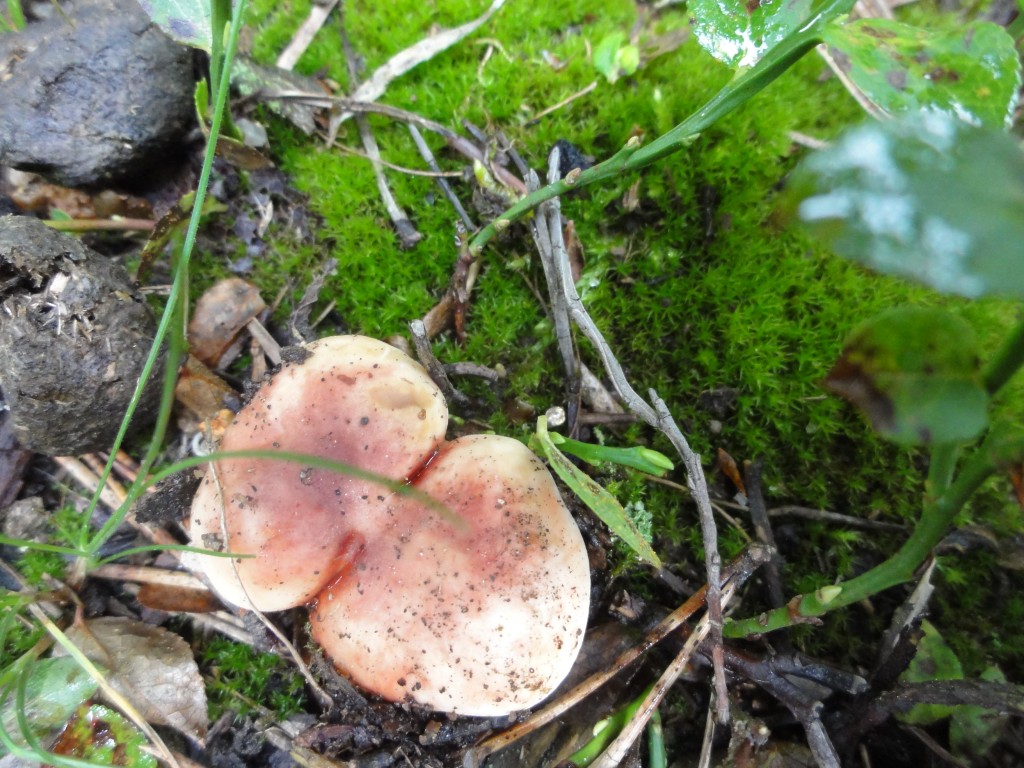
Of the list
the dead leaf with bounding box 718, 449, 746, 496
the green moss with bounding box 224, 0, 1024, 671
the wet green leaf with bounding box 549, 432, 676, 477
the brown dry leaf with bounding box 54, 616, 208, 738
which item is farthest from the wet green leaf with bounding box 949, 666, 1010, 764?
the brown dry leaf with bounding box 54, 616, 208, 738

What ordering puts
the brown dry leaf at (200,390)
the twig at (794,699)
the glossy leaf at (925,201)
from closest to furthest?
the glossy leaf at (925,201)
the twig at (794,699)
the brown dry leaf at (200,390)

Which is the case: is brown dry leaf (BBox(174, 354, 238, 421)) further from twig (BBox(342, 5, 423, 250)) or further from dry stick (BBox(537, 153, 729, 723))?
dry stick (BBox(537, 153, 729, 723))

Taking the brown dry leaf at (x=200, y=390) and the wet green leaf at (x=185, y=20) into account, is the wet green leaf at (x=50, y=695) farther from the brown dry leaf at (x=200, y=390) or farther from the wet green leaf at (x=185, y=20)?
the wet green leaf at (x=185, y=20)

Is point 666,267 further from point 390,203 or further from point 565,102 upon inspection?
point 390,203

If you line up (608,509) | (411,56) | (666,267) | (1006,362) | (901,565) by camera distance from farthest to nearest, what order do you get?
(411,56) < (666,267) < (608,509) < (901,565) < (1006,362)

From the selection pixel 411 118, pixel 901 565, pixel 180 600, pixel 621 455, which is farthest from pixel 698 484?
pixel 180 600

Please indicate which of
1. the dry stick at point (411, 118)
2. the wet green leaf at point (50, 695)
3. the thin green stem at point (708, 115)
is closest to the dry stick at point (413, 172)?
the dry stick at point (411, 118)
